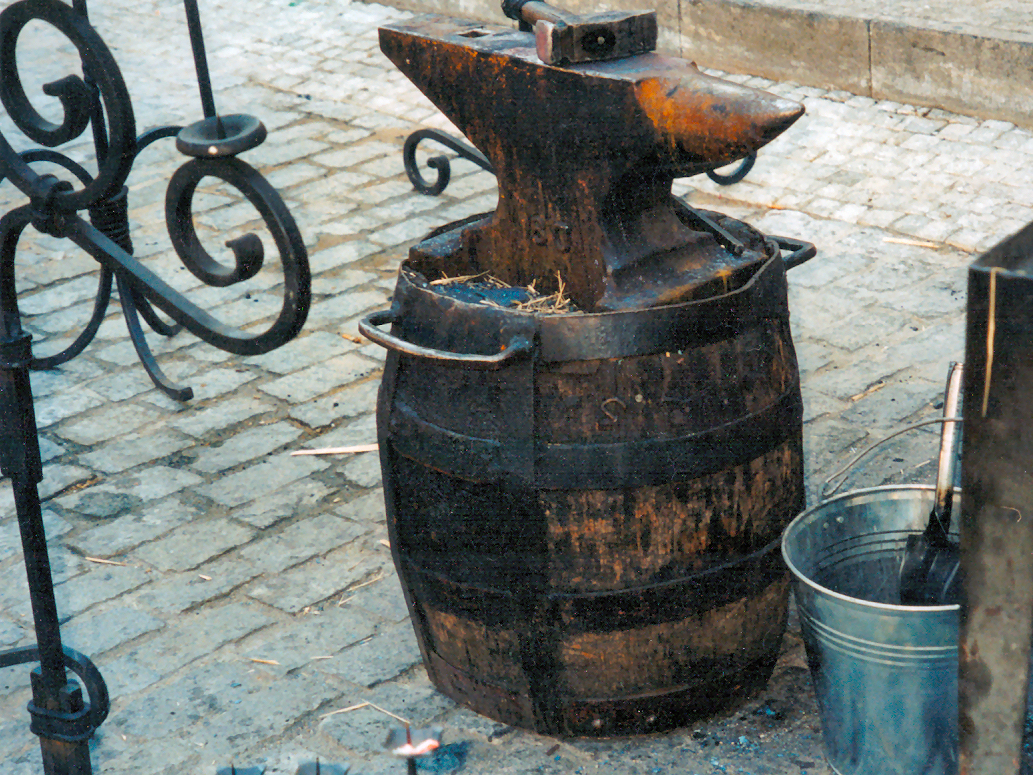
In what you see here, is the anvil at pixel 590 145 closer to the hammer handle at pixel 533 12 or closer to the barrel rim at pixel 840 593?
the hammer handle at pixel 533 12

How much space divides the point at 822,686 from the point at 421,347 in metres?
1.33

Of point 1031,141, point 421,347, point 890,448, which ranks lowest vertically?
point 890,448

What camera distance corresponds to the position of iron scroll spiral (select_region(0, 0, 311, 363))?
2457mm

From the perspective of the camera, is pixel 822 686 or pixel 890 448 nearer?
pixel 822 686

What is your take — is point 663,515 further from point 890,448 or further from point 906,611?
point 890,448

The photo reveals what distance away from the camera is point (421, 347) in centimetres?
306

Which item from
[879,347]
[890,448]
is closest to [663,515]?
[890,448]

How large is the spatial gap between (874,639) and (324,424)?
2.80 metres

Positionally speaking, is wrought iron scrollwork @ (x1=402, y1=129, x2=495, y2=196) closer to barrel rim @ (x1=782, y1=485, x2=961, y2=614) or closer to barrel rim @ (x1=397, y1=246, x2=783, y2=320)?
barrel rim @ (x1=397, y1=246, x2=783, y2=320)

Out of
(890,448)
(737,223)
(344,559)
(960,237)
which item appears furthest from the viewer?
(960,237)

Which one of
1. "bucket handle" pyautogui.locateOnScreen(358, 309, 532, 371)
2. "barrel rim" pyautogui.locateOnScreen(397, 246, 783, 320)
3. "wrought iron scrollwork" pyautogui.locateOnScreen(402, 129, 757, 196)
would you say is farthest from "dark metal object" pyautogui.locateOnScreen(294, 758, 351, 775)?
"wrought iron scrollwork" pyautogui.locateOnScreen(402, 129, 757, 196)

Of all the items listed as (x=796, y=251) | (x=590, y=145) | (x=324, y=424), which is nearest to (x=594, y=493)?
(x=590, y=145)

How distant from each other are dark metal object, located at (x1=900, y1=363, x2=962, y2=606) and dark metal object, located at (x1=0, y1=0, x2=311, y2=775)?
5.46 feet

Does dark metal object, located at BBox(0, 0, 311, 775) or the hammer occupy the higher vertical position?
the hammer
